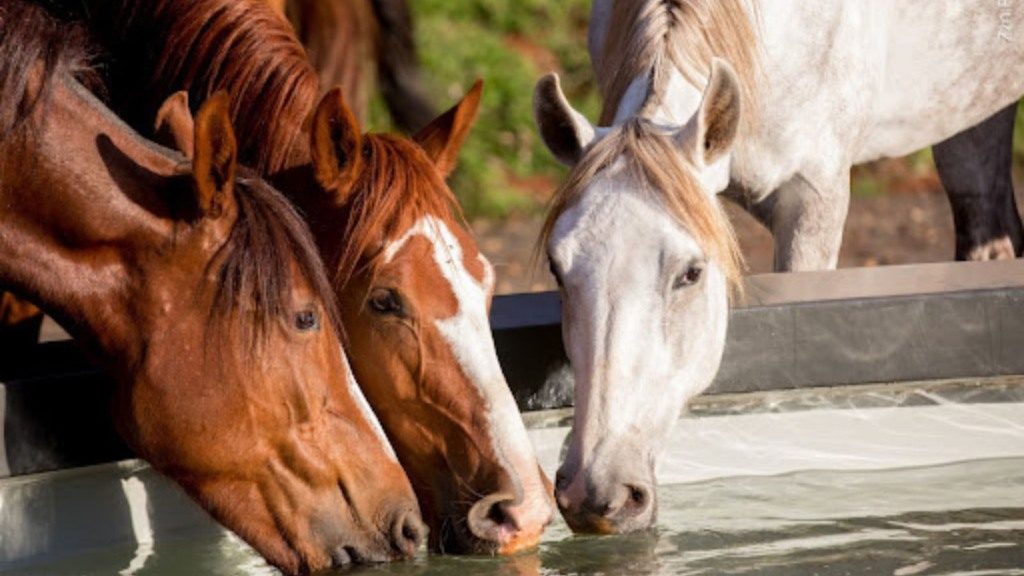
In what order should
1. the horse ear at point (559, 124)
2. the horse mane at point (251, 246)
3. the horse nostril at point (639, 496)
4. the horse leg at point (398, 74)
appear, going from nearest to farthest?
the horse mane at point (251, 246) < the horse nostril at point (639, 496) < the horse ear at point (559, 124) < the horse leg at point (398, 74)

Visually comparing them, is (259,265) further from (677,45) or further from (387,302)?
(677,45)

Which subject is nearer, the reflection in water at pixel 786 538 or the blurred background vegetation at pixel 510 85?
the reflection in water at pixel 786 538

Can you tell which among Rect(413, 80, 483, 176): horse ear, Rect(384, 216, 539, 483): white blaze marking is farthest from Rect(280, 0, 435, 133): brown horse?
Rect(384, 216, 539, 483): white blaze marking

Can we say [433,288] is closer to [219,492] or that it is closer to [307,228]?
[307,228]

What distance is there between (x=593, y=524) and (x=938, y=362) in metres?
1.23

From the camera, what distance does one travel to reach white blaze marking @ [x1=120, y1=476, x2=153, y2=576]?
4617 millimetres

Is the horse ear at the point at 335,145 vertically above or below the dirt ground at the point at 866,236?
above

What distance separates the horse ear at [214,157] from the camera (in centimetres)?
390

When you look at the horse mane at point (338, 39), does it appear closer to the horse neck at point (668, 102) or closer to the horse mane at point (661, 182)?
the horse neck at point (668, 102)

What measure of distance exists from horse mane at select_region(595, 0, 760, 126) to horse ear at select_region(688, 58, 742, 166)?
257 millimetres

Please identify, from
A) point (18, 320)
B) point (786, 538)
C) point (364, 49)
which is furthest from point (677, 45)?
point (18, 320)

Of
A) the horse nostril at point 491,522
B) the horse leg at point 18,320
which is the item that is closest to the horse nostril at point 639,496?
the horse nostril at point 491,522

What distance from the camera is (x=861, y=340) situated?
5090mm

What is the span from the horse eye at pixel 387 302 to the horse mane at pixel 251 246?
19 centimetres
